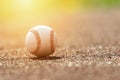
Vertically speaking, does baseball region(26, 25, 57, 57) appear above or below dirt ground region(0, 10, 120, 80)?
above

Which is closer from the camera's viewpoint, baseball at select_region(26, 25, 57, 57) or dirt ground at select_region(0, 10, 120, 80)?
dirt ground at select_region(0, 10, 120, 80)

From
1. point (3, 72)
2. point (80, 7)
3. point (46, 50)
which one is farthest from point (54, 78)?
point (80, 7)

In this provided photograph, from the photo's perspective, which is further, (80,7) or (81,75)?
(80,7)

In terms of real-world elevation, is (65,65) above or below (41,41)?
below

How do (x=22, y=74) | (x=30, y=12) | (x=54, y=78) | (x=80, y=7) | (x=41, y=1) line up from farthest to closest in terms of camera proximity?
1. (x=41, y=1)
2. (x=80, y=7)
3. (x=30, y=12)
4. (x=22, y=74)
5. (x=54, y=78)

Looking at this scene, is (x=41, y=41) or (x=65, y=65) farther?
(x=41, y=41)

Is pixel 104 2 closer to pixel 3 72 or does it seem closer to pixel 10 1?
pixel 10 1

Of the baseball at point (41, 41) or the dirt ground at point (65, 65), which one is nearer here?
the dirt ground at point (65, 65)

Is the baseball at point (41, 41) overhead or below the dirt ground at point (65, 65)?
overhead
